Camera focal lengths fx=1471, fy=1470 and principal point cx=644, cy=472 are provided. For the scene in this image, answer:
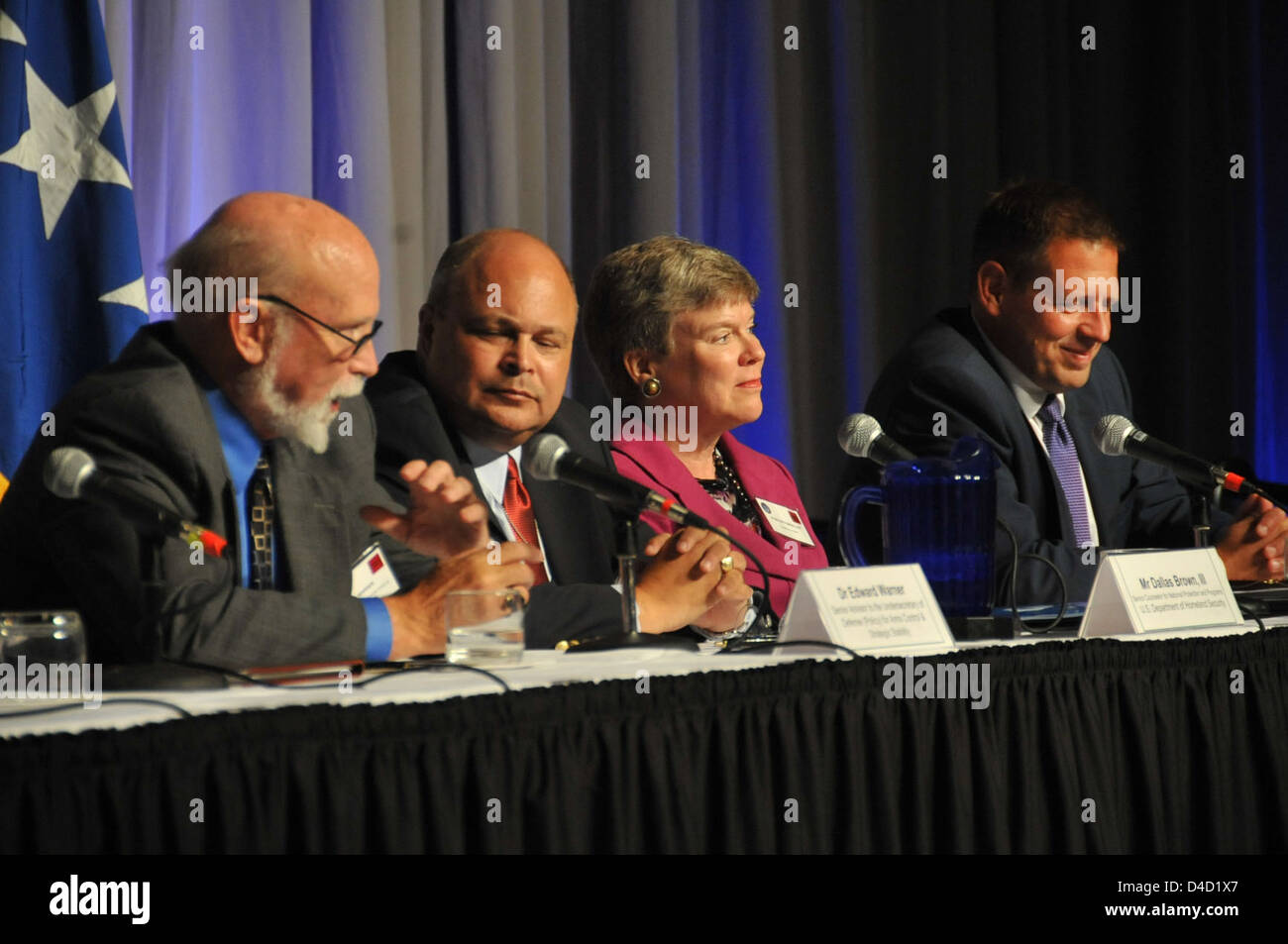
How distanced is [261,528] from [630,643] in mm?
498

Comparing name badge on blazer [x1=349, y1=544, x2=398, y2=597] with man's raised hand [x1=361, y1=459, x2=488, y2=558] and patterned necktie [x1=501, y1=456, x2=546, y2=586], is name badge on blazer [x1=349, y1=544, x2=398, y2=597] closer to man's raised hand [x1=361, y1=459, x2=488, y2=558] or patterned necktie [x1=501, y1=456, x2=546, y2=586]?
man's raised hand [x1=361, y1=459, x2=488, y2=558]

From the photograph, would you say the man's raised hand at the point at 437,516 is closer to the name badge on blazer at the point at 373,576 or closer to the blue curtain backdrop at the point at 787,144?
the name badge on blazer at the point at 373,576

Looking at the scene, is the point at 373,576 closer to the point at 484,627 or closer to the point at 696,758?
the point at 484,627

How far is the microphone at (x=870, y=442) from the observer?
2.14 m

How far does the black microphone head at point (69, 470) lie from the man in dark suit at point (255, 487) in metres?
0.12

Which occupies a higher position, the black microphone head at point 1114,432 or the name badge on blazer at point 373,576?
the black microphone head at point 1114,432

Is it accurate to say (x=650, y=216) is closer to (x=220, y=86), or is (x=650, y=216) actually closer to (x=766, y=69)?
(x=766, y=69)

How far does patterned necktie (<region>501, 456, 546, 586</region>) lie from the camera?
2.35 metres

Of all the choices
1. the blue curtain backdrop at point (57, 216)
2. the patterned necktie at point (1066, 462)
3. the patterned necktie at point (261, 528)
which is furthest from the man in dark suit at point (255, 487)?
the patterned necktie at point (1066, 462)

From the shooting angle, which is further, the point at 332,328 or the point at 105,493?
the point at 332,328

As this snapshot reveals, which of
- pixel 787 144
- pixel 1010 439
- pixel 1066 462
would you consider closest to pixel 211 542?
pixel 1010 439

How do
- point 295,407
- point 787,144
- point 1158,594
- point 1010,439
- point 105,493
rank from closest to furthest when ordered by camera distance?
point 105,493 → point 295,407 → point 1158,594 → point 1010,439 → point 787,144

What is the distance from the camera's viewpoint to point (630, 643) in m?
1.85
